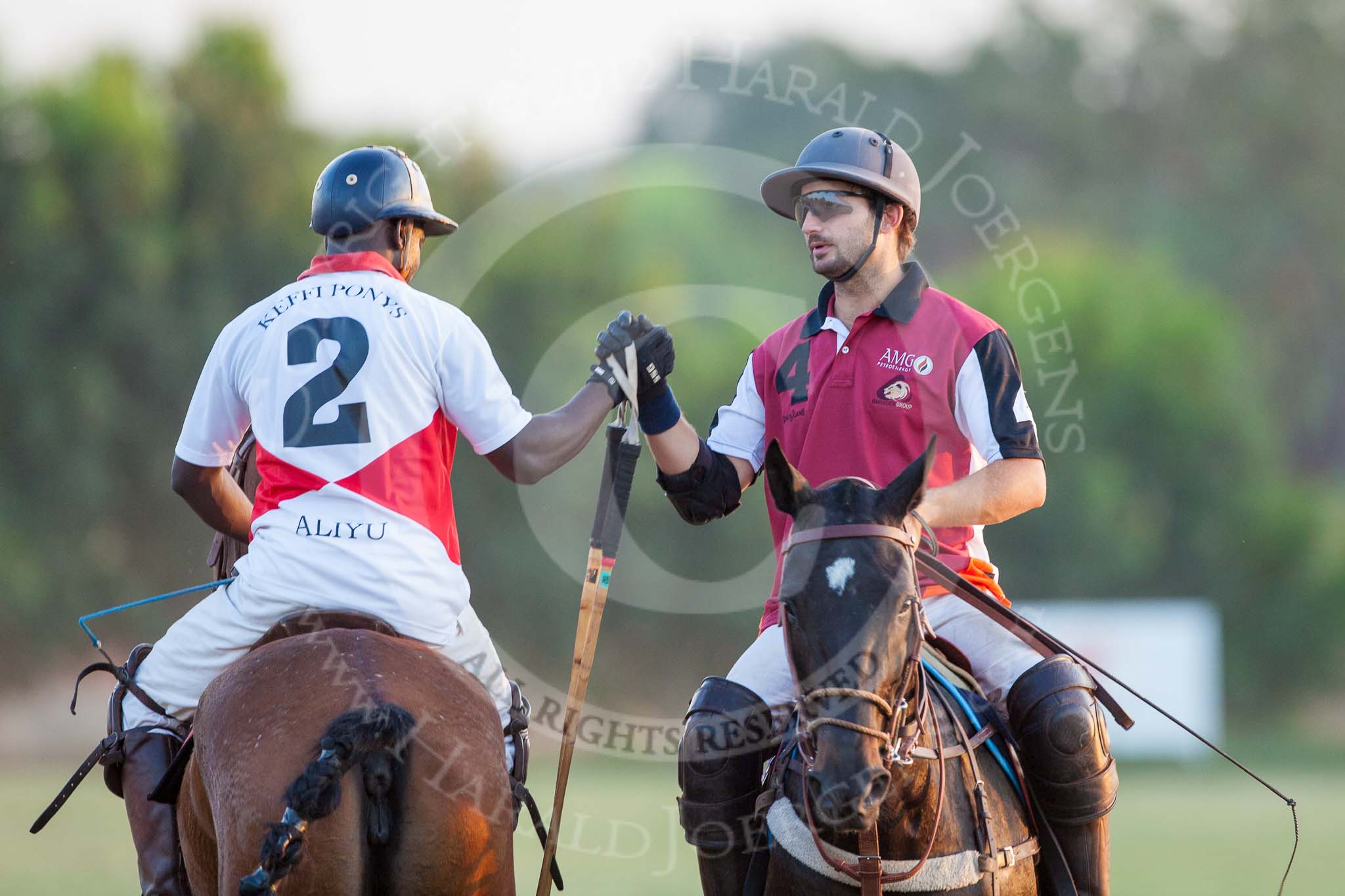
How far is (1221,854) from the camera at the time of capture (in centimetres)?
1162

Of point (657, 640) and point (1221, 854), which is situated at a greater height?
point (1221, 854)

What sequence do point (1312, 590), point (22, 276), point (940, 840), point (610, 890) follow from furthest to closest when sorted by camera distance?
point (1312, 590), point (22, 276), point (610, 890), point (940, 840)

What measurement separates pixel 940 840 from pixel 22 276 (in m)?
21.6

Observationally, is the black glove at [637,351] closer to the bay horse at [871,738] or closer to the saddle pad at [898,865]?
the bay horse at [871,738]

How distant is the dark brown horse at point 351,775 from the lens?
10.7ft

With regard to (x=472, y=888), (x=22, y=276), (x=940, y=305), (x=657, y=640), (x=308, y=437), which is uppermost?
(x=940, y=305)

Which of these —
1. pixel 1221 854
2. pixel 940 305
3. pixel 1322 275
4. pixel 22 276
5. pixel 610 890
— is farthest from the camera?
pixel 1322 275

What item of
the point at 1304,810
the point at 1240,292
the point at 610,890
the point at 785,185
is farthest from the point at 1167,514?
the point at 785,185

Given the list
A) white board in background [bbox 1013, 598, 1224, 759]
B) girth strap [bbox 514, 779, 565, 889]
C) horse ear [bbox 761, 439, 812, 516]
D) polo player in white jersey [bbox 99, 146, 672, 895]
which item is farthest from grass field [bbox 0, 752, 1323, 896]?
horse ear [bbox 761, 439, 812, 516]

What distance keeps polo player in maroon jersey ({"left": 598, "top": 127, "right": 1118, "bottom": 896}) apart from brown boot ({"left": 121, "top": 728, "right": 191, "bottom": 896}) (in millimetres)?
1451

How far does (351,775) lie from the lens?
130 inches

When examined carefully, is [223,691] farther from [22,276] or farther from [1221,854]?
[22,276]

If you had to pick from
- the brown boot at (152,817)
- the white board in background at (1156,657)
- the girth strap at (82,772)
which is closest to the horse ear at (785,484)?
the brown boot at (152,817)

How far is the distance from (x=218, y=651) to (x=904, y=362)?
7.40 feet
